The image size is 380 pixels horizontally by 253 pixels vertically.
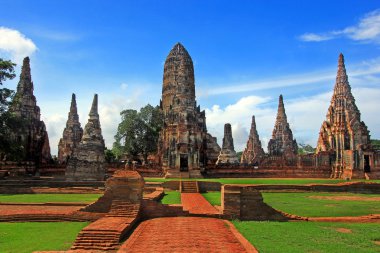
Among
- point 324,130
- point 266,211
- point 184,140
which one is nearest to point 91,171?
point 184,140

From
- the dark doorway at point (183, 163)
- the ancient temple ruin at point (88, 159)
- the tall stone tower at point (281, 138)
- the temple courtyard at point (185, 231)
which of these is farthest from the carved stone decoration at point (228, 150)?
the temple courtyard at point (185, 231)

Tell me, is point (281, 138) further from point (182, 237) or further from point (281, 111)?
point (182, 237)

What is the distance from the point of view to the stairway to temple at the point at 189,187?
27688mm

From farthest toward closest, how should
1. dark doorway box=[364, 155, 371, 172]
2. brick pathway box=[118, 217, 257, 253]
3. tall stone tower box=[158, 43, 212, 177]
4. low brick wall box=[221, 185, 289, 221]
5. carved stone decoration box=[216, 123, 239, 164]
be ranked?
carved stone decoration box=[216, 123, 239, 164] < dark doorway box=[364, 155, 371, 172] < tall stone tower box=[158, 43, 212, 177] < low brick wall box=[221, 185, 289, 221] < brick pathway box=[118, 217, 257, 253]

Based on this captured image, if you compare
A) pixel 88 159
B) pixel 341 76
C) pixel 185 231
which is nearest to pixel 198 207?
pixel 185 231

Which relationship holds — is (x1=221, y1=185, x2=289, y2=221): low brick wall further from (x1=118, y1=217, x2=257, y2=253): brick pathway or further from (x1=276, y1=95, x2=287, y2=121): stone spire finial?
(x1=276, y1=95, x2=287, y2=121): stone spire finial

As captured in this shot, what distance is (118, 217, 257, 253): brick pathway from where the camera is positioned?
8773mm

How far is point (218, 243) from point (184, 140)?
31158 mm

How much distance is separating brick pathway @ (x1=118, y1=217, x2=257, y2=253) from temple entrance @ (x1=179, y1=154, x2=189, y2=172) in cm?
2731

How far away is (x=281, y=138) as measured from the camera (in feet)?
211

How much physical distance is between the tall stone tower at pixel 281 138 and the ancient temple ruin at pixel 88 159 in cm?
3644

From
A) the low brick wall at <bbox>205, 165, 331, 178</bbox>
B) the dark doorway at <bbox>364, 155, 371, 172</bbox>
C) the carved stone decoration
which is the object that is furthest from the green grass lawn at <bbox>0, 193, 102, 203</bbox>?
the dark doorway at <bbox>364, 155, 371, 172</bbox>

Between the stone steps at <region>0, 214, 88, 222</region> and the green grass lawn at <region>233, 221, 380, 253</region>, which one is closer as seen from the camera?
the green grass lawn at <region>233, 221, 380, 253</region>

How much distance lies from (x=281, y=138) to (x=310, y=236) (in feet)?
180
